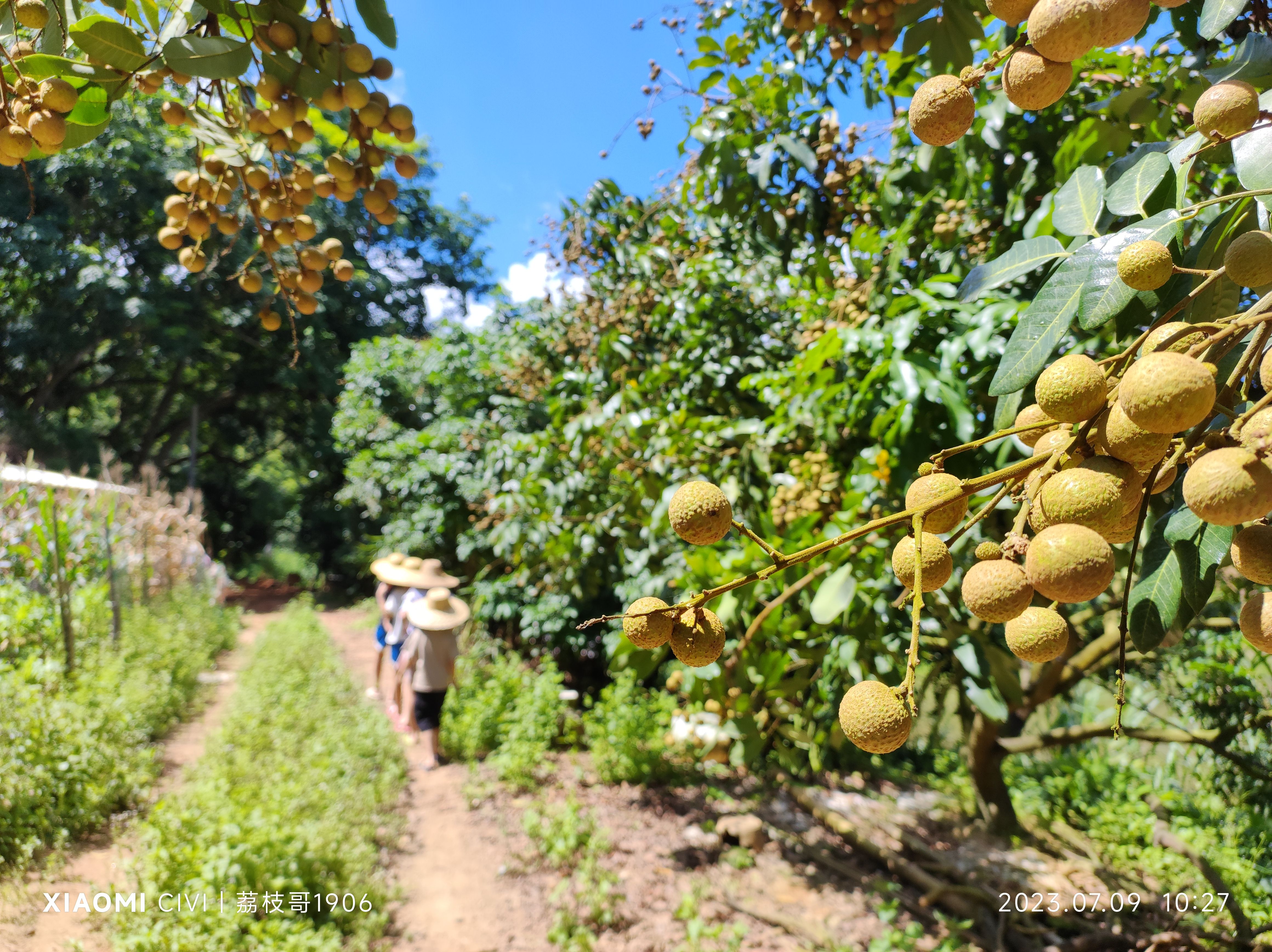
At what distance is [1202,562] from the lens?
23.3 inches

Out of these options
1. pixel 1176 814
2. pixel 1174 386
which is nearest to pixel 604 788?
pixel 1176 814

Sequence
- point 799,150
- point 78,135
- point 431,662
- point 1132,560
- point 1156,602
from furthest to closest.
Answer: point 431,662
point 799,150
point 78,135
point 1156,602
point 1132,560

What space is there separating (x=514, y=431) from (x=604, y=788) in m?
2.62

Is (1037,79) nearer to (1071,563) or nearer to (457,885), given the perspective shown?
(1071,563)

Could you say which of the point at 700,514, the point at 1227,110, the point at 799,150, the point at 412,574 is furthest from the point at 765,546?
the point at 412,574

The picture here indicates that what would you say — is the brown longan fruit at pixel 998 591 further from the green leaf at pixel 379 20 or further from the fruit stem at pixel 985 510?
the green leaf at pixel 379 20

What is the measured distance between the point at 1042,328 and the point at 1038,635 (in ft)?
1.05

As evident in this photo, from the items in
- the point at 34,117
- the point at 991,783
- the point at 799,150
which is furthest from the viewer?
the point at 991,783

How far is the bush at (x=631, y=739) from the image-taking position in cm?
397

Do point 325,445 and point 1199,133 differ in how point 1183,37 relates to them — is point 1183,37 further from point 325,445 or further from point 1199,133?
point 325,445

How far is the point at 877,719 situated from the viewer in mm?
420

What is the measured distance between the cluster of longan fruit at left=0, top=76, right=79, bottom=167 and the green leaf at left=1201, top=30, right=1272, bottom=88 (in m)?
1.38

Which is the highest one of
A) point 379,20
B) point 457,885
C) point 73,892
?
point 379,20

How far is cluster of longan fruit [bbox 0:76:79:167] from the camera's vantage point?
34.3 inches
